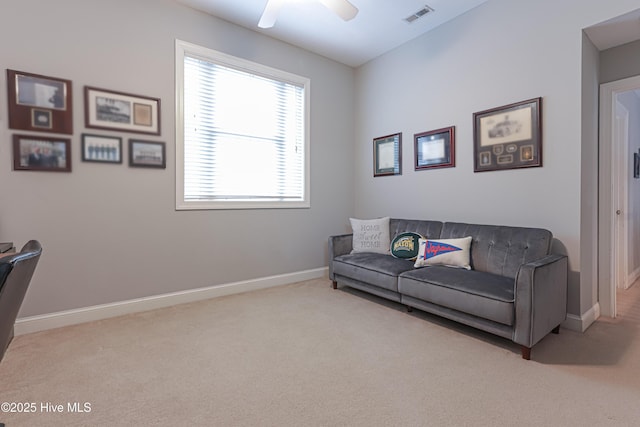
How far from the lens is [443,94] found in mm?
3428

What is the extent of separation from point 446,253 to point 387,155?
1693mm

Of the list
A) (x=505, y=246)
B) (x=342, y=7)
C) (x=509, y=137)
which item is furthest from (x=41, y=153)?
(x=509, y=137)

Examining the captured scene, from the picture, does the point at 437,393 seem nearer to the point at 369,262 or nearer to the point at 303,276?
the point at 369,262

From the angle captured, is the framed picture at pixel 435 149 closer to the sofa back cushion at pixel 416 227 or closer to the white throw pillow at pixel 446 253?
the sofa back cushion at pixel 416 227

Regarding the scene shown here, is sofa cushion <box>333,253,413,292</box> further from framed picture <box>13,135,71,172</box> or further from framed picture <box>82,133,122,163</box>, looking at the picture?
framed picture <box>13,135,71,172</box>

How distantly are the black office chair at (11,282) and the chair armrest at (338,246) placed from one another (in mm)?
2817

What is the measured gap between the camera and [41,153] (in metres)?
2.48

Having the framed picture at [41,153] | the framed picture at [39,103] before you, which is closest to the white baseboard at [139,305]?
the framed picture at [41,153]

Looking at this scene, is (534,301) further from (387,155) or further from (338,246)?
(387,155)

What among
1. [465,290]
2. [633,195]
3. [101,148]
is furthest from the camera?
[633,195]

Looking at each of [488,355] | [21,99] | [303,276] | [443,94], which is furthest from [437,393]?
[21,99]

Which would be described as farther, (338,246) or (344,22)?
(338,246)

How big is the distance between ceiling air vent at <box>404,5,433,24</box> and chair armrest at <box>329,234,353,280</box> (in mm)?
2495

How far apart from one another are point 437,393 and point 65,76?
3.56m
